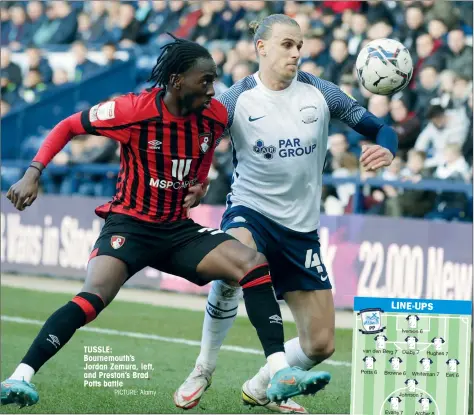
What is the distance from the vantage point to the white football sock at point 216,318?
646 centimetres

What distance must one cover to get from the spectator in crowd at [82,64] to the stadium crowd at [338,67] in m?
0.02

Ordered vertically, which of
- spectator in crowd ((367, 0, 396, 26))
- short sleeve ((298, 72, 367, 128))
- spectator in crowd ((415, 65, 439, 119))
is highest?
spectator in crowd ((367, 0, 396, 26))

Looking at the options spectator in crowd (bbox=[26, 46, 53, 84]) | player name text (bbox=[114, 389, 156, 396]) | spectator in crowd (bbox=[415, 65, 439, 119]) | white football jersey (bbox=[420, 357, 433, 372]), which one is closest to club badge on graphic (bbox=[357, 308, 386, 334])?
white football jersey (bbox=[420, 357, 433, 372])

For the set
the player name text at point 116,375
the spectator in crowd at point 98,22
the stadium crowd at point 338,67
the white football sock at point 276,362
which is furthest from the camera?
the spectator in crowd at point 98,22

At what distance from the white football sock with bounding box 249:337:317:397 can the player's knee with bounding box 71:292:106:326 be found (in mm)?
1372

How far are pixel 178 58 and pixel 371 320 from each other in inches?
70.6

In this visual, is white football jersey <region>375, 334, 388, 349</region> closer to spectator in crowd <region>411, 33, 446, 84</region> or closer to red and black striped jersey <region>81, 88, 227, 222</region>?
red and black striped jersey <region>81, 88, 227, 222</region>

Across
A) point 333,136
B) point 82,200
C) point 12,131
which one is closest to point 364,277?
point 333,136

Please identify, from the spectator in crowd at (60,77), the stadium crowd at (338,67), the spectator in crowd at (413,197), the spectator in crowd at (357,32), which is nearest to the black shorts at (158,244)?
the stadium crowd at (338,67)

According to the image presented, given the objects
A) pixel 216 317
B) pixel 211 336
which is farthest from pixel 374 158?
pixel 211 336

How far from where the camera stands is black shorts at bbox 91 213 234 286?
5.83m

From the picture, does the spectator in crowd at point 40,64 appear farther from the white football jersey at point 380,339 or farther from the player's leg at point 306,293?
the white football jersey at point 380,339

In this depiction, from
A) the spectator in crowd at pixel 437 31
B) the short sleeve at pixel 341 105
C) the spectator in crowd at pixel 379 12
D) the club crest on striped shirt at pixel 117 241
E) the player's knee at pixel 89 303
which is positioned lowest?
the player's knee at pixel 89 303

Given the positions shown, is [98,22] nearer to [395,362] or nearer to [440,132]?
[440,132]
